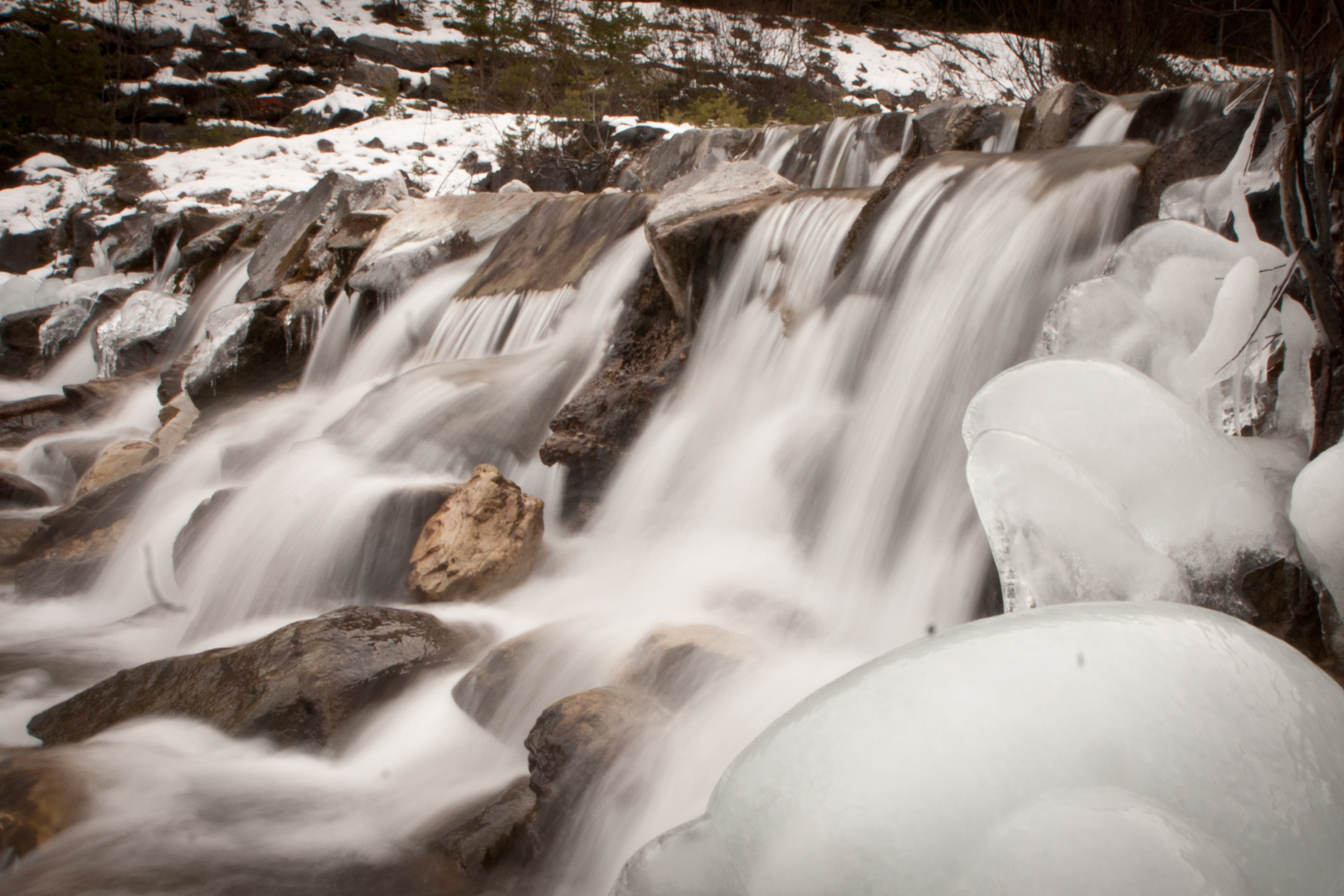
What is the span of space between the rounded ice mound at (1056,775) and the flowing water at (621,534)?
1.07m

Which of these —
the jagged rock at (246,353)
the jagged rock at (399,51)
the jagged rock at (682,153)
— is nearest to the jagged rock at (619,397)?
the jagged rock at (246,353)

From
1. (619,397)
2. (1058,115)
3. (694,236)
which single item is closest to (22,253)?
(619,397)

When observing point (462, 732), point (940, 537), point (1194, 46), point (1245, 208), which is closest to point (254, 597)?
point (462, 732)

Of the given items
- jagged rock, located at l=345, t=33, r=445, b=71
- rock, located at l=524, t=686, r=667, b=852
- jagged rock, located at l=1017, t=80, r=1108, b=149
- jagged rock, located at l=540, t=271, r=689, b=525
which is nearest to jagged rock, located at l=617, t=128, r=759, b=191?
jagged rock, located at l=1017, t=80, r=1108, b=149

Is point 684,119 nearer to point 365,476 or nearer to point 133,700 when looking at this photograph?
point 365,476

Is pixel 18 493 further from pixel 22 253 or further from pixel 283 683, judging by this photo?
pixel 22 253

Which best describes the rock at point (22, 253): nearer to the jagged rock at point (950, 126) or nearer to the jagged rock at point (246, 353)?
the jagged rock at point (246, 353)

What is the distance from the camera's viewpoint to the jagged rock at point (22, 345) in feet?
26.7

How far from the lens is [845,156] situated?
666 cm

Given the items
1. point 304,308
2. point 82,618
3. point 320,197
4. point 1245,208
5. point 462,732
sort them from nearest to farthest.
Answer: point 1245,208, point 462,732, point 82,618, point 304,308, point 320,197

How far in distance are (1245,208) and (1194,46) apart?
647cm

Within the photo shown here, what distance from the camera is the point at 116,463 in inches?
200

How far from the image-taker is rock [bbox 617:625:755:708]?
2334 mm

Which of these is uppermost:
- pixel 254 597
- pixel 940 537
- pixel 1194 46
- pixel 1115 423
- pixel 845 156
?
pixel 1194 46
